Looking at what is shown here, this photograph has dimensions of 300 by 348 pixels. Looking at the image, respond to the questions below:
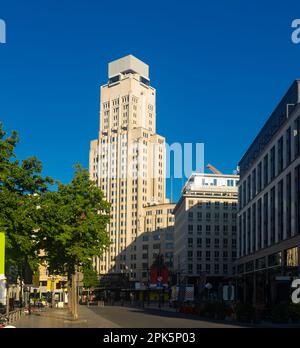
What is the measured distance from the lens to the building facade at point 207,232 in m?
161

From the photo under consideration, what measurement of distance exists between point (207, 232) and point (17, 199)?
401 ft

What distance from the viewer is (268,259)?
85125 millimetres

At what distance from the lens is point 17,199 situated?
44.4m

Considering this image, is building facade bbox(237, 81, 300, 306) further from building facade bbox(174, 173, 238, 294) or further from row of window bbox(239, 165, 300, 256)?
building facade bbox(174, 173, 238, 294)

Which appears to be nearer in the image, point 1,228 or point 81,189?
point 1,228

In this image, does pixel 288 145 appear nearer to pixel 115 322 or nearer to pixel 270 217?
pixel 270 217

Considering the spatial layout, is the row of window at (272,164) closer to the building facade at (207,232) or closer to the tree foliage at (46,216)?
the tree foliage at (46,216)

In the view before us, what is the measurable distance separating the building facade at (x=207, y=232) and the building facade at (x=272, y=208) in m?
50.8

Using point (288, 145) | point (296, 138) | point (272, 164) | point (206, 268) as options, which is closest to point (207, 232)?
point (206, 268)

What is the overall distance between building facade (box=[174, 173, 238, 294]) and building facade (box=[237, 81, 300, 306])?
5082 centimetres

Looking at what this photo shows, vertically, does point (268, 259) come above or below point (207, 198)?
below
